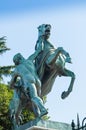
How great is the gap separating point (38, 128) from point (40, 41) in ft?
8.70

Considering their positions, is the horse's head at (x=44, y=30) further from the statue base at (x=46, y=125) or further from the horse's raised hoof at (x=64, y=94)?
the statue base at (x=46, y=125)

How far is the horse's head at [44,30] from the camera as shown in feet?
47.4

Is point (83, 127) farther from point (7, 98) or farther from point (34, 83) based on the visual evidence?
point (7, 98)

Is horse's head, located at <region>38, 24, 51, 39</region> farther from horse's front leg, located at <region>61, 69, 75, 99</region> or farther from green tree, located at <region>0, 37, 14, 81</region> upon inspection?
green tree, located at <region>0, 37, 14, 81</region>

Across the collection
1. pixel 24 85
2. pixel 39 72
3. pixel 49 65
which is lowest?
pixel 24 85

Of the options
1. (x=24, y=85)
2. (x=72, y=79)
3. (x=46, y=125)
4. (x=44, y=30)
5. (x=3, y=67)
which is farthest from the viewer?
(x=3, y=67)

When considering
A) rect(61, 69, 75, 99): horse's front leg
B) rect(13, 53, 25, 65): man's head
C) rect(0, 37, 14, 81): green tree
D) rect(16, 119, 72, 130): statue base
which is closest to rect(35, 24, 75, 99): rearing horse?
rect(61, 69, 75, 99): horse's front leg

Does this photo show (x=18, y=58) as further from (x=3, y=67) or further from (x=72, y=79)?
(x=3, y=67)

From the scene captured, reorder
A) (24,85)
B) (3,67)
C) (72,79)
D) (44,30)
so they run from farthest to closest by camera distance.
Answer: (3,67) → (44,30) → (72,79) → (24,85)

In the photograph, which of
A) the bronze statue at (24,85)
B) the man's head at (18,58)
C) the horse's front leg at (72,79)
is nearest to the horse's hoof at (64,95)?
the horse's front leg at (72,79)

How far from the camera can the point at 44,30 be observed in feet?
47.6

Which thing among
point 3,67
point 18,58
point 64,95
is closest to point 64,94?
point 64,95

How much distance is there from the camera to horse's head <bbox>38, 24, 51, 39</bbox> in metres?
14.4

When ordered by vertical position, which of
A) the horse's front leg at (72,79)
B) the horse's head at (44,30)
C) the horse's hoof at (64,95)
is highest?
the horse's head at (44,30)
